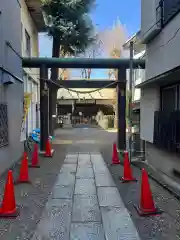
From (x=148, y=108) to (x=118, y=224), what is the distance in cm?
629

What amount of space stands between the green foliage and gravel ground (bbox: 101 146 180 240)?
1504 centimetres

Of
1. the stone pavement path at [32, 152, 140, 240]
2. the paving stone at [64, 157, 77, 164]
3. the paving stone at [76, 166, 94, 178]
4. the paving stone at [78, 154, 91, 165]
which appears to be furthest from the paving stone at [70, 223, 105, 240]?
the paving stone at [64, 157, 77, 164]

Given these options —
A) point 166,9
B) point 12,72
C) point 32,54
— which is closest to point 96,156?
point 12,72

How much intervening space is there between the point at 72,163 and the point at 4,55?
4362 mm

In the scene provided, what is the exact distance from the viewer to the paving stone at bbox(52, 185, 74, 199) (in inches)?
264

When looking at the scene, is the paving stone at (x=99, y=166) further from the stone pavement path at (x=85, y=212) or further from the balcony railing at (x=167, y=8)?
the balcony railing at (x=167, y=8)

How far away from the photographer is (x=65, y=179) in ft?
27.9

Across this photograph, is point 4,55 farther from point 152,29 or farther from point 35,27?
point 35,27

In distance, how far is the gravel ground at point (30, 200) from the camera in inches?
188

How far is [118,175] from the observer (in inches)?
355

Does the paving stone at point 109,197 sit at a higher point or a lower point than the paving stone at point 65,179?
lower

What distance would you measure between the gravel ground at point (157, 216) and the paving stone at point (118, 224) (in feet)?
0.35

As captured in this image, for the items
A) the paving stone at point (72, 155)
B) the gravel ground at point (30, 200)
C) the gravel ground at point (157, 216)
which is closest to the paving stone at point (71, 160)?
the gravel ground at point (30, 200)

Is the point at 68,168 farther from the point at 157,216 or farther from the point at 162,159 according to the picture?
the point at 157,216
